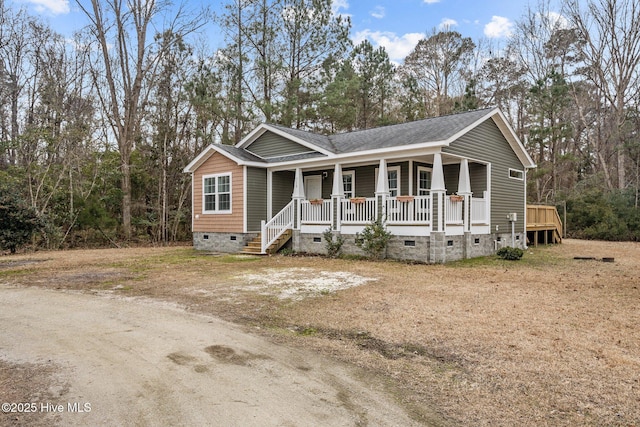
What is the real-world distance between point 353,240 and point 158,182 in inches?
500

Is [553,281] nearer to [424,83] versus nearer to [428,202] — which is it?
[428,202]

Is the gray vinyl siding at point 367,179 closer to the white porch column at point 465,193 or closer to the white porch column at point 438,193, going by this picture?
the white porch column at point 465,193

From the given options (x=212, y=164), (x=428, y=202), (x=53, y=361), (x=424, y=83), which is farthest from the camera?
(x=424, y=83)

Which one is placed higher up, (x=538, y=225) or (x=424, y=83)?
(x=424, y=83)

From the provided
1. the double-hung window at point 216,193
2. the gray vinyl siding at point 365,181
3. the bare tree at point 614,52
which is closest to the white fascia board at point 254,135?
the double-hung window at point 216,193

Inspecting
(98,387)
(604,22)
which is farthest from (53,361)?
(604,22)

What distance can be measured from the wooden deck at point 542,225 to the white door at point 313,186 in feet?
28.0

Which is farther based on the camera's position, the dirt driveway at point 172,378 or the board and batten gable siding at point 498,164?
the board and batten gable siding at point 498,164

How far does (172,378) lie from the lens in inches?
136

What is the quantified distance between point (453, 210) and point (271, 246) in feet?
20.1

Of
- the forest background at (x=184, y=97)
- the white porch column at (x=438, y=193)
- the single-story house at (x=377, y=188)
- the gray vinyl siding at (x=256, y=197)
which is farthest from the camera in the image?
the forest background at (x=184, y=97)

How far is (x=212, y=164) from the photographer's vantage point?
15844 millimetres

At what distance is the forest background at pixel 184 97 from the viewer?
61.3 ft

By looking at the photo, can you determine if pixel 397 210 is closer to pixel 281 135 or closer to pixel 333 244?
pixel 333 244
